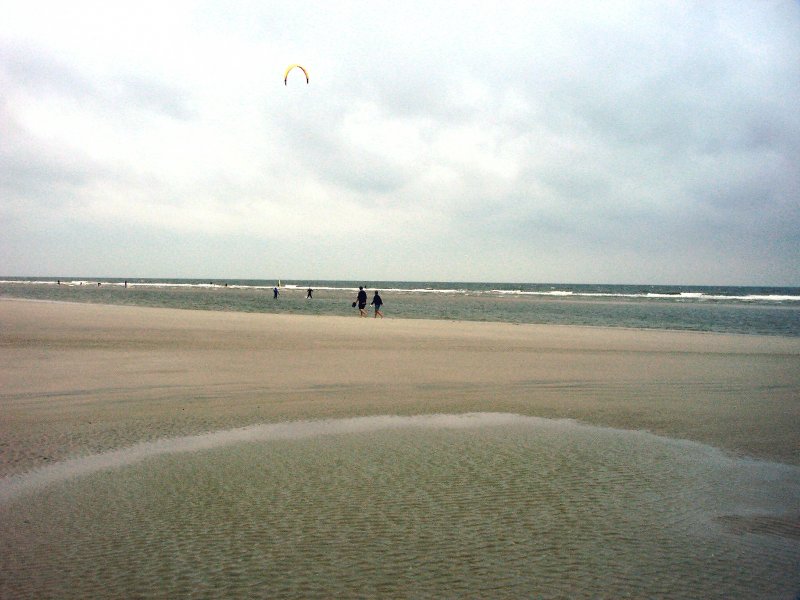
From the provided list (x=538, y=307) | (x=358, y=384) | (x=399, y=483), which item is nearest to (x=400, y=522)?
(x=399, y=483)

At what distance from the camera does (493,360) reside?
1686 centimetres

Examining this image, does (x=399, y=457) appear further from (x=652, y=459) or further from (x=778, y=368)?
(x=778, y=368)

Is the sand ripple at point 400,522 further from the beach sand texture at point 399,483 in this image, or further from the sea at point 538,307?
the sea at point 538,307

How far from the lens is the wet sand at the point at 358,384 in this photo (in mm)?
8859

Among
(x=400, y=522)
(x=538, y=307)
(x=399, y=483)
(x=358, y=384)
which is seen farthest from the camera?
(x=538, y=307)

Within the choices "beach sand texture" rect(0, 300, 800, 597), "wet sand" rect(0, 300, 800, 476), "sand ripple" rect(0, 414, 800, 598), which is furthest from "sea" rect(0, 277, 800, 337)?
"sand ripple" rect(0, 414, 800, 598)

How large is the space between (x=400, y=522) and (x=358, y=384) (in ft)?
24.5

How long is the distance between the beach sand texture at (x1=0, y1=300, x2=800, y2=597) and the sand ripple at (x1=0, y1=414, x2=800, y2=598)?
2 centimetres

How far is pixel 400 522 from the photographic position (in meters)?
5.27

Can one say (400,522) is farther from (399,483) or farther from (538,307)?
(538,307)

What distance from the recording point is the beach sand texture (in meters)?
4.37

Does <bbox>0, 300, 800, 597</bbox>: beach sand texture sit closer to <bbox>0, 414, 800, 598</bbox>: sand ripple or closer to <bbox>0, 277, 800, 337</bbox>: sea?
<bbox>0, 414, 800, 598</bbox>: sand ripple

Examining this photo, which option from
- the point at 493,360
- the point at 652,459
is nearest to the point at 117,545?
the point at 652,459

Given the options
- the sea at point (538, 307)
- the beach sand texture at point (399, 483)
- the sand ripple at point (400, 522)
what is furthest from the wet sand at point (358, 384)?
the sea at point (538, 307)
